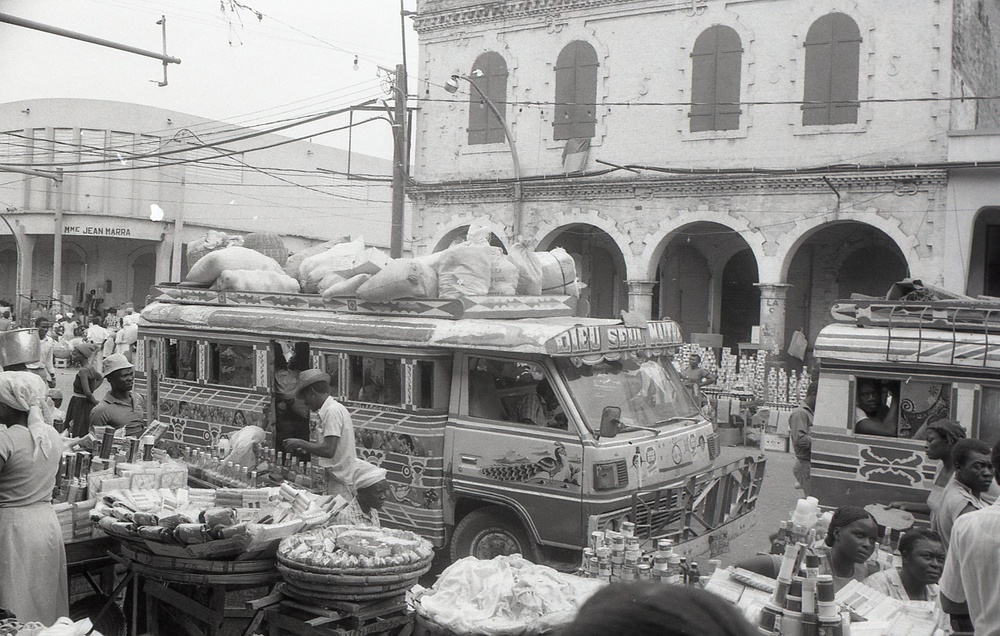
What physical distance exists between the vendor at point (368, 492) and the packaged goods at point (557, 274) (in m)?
3.17

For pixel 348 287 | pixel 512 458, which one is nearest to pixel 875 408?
pixel 512 458

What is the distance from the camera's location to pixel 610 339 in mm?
7422

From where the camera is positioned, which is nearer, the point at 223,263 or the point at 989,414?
the point at 989,414

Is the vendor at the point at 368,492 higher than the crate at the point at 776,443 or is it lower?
higher

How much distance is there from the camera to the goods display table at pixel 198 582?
4.81m

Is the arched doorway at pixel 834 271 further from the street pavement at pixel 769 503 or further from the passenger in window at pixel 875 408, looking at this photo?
the passenger in window at pixel 875 408

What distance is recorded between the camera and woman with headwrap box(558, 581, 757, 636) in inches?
55.2

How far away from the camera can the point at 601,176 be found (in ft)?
70.5

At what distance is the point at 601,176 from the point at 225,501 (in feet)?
56.7

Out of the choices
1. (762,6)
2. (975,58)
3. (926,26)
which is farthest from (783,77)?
(975,58)

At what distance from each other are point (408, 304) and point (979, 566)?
5500mm

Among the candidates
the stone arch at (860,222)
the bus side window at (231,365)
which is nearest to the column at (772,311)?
the stone arch at (860,222)

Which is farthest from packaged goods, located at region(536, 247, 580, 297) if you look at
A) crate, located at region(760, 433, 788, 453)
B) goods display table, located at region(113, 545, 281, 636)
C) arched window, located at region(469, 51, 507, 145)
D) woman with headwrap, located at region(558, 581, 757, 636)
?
arched window, located at region(469, 51, 507, 145)

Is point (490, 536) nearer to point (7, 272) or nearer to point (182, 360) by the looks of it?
point (182, 360)
